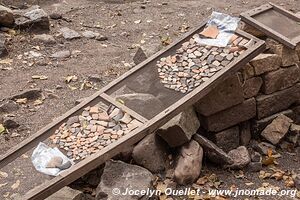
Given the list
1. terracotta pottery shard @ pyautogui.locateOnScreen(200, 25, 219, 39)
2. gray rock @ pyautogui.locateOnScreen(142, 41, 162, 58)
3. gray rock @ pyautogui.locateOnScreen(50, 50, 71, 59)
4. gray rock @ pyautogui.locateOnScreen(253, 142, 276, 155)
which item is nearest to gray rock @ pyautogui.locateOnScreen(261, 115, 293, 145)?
Result: gray rock @ pyautogui.locateOnScreen(253, 142, 276, 155)

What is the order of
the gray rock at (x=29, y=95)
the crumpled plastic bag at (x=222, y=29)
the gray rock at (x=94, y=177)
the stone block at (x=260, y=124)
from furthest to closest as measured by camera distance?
Answer: the gray rock at (x=29, y=95)
the stone block at (x=260, y=124)
the crumpled plastic bag at (x=222, y=29)
the gray rock at (x=94, y=177)

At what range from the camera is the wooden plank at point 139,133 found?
3.40 metres

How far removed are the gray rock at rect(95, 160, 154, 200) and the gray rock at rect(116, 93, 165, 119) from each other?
1.54ft

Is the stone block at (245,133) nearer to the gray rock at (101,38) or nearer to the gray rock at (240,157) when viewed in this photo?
the gray rock at (240,157)

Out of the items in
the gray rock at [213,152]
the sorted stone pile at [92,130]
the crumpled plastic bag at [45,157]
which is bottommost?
the gray rock at [213,152]

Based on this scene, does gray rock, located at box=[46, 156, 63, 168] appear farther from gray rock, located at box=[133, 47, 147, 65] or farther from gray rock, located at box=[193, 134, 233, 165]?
gray rock, located at box=[133, 47, 147, 65]

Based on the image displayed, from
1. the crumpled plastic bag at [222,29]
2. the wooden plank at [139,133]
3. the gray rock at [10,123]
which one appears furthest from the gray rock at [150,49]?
the gray rock at [10,123]

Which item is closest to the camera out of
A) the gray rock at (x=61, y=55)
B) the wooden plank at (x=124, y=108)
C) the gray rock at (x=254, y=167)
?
the wooden plank at (x=124, y=108)

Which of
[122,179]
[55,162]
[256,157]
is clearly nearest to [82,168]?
[55,162]

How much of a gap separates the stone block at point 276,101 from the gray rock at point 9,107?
2560mm

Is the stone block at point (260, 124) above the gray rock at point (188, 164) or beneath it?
beneath

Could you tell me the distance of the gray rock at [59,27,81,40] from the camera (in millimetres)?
6451

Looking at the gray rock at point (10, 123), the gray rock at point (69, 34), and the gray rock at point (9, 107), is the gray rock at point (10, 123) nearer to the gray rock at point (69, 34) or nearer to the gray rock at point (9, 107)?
the gray rock at point (9, 107)

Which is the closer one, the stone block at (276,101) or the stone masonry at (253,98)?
the stone masonry at (253,98)
